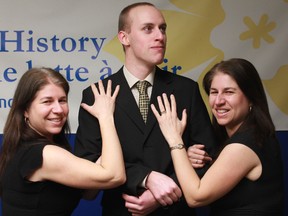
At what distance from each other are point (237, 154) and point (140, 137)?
1.35 feet

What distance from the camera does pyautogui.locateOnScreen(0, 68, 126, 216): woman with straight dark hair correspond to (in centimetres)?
155

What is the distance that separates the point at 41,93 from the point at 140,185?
515mm

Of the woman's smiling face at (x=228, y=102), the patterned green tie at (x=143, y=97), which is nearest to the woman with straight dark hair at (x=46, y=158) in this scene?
the patterned green tie at (x=143, y=97)

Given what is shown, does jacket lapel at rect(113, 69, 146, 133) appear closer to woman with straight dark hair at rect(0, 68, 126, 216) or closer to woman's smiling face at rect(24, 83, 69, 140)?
woman with straight dark hair at rect(0, 68, 126, 216)

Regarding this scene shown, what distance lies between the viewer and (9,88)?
8.27ft

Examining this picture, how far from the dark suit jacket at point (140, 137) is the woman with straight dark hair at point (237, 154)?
0.26 ft

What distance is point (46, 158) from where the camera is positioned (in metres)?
1.54

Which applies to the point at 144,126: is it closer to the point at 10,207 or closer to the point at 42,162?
A: the point at 42,162

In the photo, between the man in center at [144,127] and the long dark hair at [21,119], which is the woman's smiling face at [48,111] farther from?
the man in center at [144,127]

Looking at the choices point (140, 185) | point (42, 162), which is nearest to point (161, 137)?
point (140, 185)

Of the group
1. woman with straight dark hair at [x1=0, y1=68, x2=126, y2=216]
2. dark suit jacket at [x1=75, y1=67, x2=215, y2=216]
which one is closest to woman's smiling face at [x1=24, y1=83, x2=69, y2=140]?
woman with straight dark hair at [x1=0, y1=68, x2=126, y2=216]

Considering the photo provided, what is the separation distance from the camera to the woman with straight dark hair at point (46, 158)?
155 cm

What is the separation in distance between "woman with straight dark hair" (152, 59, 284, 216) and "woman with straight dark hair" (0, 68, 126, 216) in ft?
0.73

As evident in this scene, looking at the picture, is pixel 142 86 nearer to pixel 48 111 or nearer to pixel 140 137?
pixel 140 137
